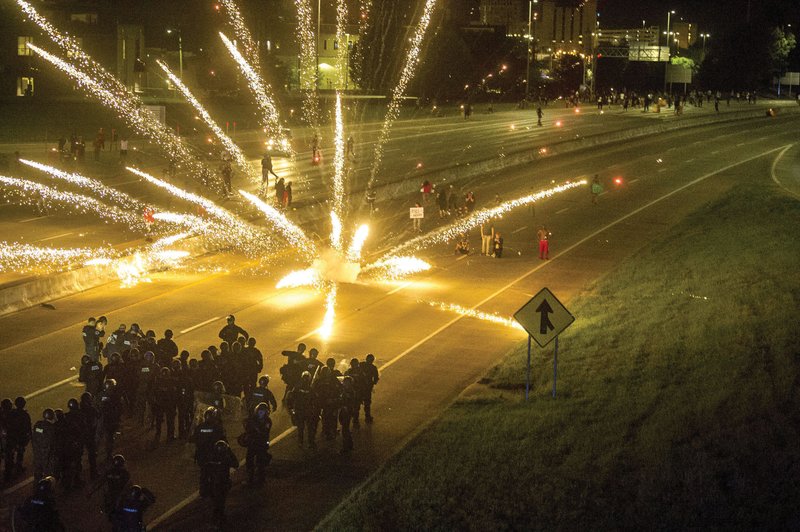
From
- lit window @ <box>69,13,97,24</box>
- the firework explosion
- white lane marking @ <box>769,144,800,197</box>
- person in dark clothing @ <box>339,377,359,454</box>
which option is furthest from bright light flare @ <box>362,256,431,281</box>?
lit window @ <box>69,13,97,24</box>

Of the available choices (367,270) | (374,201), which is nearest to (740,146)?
(374,201)

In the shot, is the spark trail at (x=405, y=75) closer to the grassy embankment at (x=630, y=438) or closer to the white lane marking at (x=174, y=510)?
the grassy embankment at (x=630, y=438)

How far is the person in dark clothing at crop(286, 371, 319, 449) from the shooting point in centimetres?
1505

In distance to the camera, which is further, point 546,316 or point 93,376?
point 546,316

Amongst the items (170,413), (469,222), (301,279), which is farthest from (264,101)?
(170,413)

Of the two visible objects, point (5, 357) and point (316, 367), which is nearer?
point (316, 367)

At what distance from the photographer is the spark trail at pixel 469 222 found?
34.9 meters

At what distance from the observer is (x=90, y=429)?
1388 cm

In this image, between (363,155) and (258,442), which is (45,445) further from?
(363,155)

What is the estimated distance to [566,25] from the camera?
148000 millimetres

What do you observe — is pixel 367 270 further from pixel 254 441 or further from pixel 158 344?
pixel 254 441

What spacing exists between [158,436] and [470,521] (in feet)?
18.1

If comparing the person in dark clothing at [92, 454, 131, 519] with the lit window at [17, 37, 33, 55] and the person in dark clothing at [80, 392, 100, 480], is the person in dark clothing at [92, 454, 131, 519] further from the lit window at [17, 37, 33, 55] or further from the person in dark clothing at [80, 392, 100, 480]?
the lit window at [17, 37, 33, 55]

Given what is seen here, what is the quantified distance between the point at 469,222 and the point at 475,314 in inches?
576
